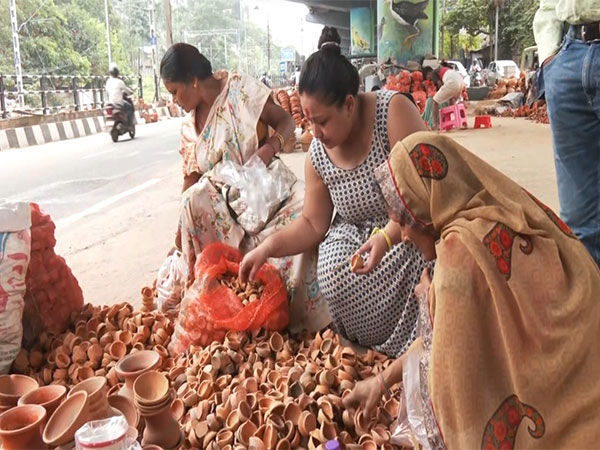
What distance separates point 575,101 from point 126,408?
6.20 ft

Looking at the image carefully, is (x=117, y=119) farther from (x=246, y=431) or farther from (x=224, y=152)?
(x=246, y=431)

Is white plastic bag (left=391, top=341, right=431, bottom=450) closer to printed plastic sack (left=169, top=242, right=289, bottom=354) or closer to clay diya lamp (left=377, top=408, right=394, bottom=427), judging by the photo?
clay diya lamp (left=377, top=408, right=394, bottom=427)

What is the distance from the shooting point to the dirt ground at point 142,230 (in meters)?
3.57

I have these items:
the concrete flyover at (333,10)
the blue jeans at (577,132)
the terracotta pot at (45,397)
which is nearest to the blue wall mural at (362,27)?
the concrete flyover at (333,10)

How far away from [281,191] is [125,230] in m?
2.55

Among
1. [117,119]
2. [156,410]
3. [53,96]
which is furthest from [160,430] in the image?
[53,96]

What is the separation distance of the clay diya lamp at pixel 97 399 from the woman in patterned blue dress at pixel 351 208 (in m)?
0.84

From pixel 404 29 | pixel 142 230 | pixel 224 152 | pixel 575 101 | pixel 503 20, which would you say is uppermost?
pixel 503 20

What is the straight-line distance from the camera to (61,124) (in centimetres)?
1273

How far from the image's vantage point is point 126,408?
1.55 metres

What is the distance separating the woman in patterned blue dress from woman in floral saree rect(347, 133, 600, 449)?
813 millimetres

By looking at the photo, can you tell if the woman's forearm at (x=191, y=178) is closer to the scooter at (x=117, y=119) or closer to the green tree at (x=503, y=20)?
the scooter at (x=117, y=119)

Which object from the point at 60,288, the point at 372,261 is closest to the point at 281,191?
the point at 372,261

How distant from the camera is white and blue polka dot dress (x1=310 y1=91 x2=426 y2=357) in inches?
86.4
